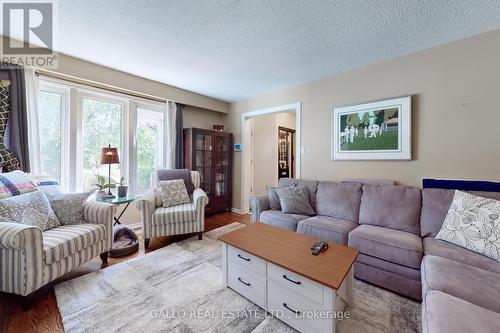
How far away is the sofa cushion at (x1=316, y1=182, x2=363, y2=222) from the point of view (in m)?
2.37

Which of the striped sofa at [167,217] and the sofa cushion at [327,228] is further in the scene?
the striped sofa at [167,217]

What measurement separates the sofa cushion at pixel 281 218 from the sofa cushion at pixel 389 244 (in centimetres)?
61

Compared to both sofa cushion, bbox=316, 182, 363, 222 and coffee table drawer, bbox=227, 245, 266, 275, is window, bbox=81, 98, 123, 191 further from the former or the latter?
sofa cushion, bbox=316, 182, 363, 222

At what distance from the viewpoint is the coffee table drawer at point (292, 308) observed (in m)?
1.25

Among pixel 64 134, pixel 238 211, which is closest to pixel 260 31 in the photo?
pixel 64 134

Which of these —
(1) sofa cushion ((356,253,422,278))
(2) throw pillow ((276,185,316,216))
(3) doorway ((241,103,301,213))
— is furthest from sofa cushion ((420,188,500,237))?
(3) doorway ((241,103,301,213))

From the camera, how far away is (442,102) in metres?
2.17

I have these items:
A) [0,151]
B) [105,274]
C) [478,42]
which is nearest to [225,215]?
[105,274]

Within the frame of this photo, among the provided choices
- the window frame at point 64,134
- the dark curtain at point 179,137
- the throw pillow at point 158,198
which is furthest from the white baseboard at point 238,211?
the window frame at point 64,134

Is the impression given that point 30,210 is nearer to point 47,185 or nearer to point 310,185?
point 47,185

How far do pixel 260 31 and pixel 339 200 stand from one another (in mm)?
2056

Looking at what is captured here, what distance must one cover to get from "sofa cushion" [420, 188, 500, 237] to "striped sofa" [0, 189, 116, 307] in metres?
3.19

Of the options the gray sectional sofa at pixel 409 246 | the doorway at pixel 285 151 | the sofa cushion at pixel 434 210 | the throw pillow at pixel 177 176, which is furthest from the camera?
the doorway at pixel 285 151

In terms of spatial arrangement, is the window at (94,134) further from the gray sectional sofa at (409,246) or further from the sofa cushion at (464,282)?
the sofa cushion at (464,282)
